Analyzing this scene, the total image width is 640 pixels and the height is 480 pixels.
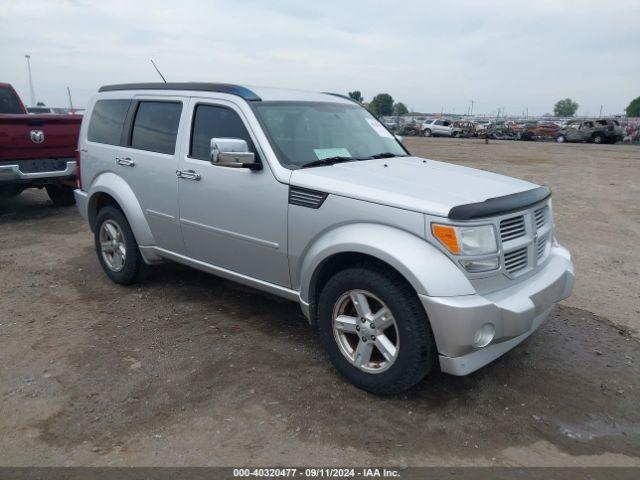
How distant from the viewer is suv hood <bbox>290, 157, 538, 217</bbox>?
3.06m

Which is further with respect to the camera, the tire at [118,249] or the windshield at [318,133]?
the tire at [118,249]

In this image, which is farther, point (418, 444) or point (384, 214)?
point (384, 214)

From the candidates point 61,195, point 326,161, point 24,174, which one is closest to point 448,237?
point 326,161

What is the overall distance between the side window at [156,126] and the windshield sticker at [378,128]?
1.65 meters

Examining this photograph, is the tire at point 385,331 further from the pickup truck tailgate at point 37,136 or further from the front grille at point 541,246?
the pickup truck tailgate at point 37,136

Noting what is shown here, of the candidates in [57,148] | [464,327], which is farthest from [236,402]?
[57,148]

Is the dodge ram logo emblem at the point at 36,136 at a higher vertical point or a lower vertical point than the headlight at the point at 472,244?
higher

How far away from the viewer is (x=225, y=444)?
288 cm

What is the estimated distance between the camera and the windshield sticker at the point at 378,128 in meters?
4.69

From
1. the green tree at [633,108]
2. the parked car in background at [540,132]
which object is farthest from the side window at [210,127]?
the green tree at [633,108]

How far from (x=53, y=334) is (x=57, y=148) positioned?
4.81 m

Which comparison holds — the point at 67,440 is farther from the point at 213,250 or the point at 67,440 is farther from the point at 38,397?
the point at 213,250

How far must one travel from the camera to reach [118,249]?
521cm

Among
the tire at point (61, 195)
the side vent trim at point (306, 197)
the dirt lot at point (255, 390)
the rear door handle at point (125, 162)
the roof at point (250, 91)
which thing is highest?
the roof at point (250, 91)
